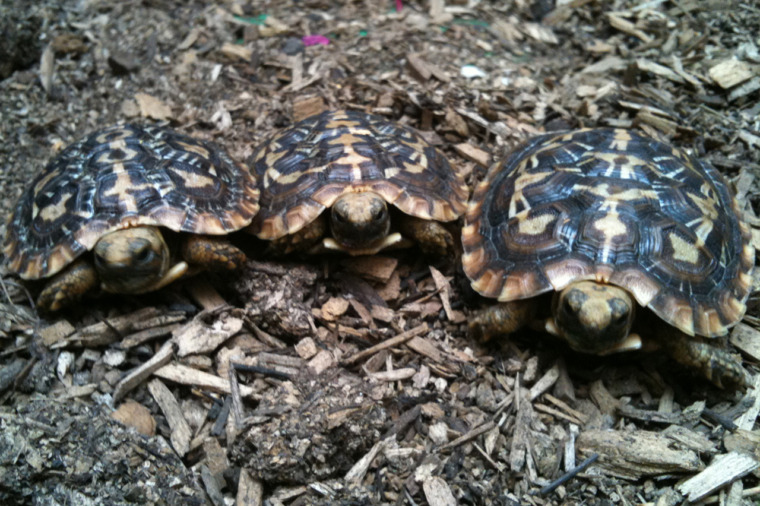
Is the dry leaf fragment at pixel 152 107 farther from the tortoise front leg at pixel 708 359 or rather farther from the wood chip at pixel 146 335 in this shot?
the tortoise front leg at pixel 708 359

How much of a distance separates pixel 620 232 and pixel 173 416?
269 centimetres

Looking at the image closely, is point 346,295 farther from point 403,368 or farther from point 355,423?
point 355,423

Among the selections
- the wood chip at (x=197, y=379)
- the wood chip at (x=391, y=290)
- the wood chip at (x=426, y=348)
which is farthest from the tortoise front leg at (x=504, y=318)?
the wood chip at (x=197, y=379)

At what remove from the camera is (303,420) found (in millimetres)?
2914

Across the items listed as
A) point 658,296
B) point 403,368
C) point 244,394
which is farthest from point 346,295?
point 658,296

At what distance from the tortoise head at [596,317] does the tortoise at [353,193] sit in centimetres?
106

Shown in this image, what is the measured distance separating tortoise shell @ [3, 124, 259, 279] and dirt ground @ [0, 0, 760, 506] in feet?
1.31

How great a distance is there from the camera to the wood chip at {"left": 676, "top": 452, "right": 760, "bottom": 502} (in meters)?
2.88

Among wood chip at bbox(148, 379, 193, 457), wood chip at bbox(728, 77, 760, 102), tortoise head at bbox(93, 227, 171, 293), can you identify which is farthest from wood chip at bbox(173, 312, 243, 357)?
wood chip at bbox(728, 77, 760, 102)

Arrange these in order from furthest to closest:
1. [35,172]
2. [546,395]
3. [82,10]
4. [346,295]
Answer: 1. [82,10]
2. [35,172]
3. [346,295]
4. [546,395]

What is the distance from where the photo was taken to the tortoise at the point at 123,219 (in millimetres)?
3467

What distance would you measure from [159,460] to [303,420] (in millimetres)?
740

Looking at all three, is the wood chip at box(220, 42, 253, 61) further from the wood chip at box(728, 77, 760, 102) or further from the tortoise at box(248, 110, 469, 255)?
the wood chip at box(728, 77, 760, 102)

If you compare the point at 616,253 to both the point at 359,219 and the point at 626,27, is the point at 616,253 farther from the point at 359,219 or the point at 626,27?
the point at 626,27
